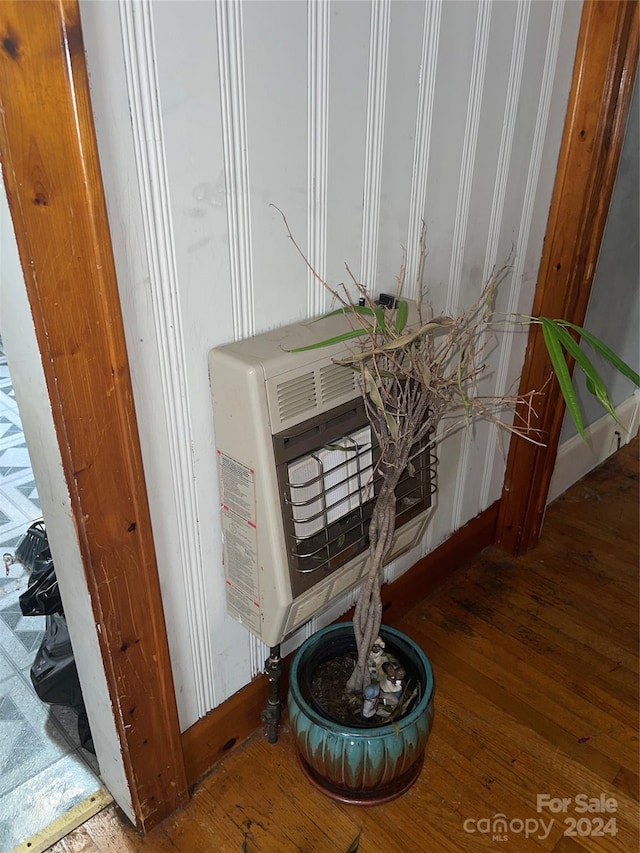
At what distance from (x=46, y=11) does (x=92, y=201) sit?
0.22 meters

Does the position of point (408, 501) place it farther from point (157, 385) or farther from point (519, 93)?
point (519, 93)

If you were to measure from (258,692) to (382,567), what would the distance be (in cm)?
49

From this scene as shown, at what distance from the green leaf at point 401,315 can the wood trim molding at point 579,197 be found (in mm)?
723

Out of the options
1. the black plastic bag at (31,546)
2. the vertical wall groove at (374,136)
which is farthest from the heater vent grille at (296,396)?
the black plastic bag at (31,546)

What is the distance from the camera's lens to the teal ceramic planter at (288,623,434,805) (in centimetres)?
136

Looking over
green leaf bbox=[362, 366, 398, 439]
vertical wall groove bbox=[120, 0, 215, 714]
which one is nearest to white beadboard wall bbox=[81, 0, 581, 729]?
vertical wall groove bbox=[120, 0, 215, 714]

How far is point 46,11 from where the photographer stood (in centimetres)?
80

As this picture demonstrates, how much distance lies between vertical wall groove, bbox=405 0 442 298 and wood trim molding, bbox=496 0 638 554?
54 centimetres

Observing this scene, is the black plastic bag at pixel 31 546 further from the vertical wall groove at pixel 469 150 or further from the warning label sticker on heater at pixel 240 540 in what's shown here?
the vertical wall groove at pixel 469 150

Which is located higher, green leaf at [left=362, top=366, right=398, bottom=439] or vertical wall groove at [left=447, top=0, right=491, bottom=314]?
vertical wall groove at [left=447, top=0, right=491, bottom=314]

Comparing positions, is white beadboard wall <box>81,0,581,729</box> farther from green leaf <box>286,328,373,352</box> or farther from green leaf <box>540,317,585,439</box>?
green leaf <box>540,317,585,439</box>

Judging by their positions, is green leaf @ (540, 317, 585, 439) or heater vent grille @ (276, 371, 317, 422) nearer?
green leaf @ (540, 317, 585, 439)

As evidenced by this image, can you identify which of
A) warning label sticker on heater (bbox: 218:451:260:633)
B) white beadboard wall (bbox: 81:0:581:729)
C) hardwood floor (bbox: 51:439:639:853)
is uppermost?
white beadboard wall (bbox: 81:0:581:729)

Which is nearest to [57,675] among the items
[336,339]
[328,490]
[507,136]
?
[328,490]
